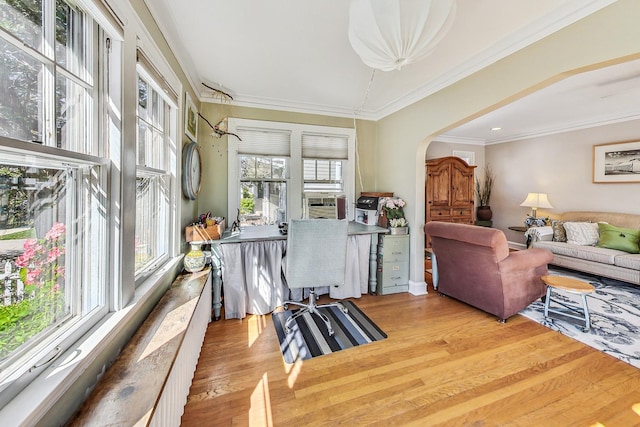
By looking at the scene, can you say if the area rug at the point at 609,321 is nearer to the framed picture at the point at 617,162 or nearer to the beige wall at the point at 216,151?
the framed picture at the point at 617,162

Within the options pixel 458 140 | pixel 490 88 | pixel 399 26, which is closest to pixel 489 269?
pixel 490 88

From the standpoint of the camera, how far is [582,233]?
3982mm

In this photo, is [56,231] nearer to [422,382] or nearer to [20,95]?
[20,95]

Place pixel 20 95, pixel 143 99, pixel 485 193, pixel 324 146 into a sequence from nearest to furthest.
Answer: pixel 20 95
pixel 143 99
pixel 324 146
pixel 485 193

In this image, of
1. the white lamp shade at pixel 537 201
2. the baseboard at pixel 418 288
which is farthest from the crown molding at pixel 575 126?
the baseboard at pixel 418 288

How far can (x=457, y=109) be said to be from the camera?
265 cm

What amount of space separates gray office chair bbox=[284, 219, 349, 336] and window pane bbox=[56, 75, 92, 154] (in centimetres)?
147

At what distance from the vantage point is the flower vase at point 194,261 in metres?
2.24

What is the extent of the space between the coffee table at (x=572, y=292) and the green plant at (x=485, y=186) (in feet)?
11.6

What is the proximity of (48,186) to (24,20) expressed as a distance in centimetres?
51

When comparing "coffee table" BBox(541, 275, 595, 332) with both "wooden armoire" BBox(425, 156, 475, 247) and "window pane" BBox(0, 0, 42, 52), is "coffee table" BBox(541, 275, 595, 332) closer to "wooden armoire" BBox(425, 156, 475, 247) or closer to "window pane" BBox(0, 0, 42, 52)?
"wooden armoire" BBox(425, 156, 475, 247)

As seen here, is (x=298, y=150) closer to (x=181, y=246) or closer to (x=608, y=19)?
(x=181, y=246)

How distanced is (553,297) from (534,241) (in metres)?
1.56

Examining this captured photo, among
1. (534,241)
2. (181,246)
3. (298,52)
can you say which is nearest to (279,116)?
(298,52)
